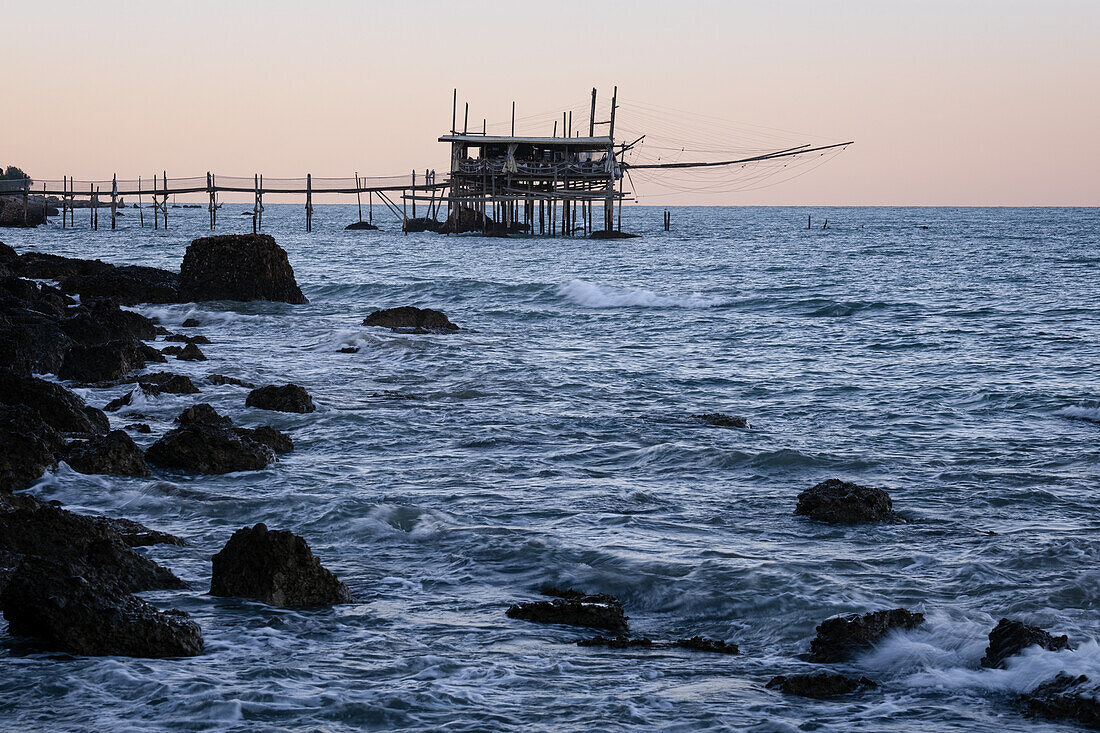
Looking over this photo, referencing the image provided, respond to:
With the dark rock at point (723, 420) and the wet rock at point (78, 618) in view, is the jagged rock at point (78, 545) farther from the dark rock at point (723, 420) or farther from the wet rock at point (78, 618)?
the dark rock at point (723, 420)

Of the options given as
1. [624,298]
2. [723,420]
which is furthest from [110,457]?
[624,298]

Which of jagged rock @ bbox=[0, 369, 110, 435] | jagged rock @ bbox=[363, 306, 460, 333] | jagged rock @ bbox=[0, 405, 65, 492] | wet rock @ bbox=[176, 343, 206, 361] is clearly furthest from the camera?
jagged rock @ bbox=[363, 306, 460, 333]

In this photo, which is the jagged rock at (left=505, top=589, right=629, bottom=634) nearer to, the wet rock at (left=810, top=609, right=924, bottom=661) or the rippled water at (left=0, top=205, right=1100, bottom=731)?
the rippled water at (left=0, top=205, right=1100, bottom=731)

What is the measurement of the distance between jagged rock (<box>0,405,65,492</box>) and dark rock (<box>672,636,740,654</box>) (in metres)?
5.18

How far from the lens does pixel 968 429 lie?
12055mm

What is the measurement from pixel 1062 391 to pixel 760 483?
Answer: 730cm

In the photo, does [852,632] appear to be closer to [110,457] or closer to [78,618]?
[78,618]

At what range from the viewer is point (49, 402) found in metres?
10.1

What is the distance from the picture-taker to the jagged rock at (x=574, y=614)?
6117 millimetres

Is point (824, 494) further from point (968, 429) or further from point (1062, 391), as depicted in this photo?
point (1062, 391)

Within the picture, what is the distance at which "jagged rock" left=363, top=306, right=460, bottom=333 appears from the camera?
20641 mm

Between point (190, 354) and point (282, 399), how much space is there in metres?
4.53

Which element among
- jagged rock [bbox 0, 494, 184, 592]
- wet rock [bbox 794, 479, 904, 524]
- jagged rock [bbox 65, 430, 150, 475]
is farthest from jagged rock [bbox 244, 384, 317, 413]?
wet rock [bbox 794, 479, 904, 524]

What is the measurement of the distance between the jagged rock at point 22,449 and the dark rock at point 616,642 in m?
4.74
